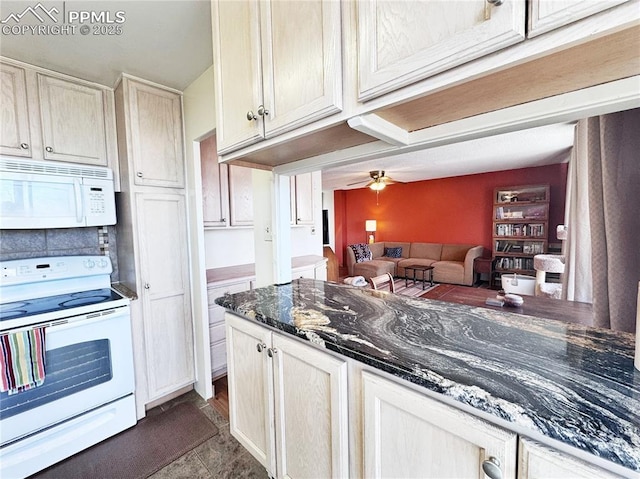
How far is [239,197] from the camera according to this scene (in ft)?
8.95

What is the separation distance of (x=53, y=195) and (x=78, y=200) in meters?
0.12

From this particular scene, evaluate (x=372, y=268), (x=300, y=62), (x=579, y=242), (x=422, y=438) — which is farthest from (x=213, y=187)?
(x=372, y=268)

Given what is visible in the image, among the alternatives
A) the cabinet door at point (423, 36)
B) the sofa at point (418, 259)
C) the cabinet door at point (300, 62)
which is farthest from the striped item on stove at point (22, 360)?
the sofa at point (418, 259)

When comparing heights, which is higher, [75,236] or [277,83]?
[277,83]

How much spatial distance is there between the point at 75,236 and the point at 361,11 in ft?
7.73

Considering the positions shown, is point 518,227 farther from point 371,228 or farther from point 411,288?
point 371,228

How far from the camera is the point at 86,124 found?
1.90 meters

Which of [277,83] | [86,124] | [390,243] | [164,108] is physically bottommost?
[390,243]

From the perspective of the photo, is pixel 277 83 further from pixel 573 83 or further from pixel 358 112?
pixel 573 83

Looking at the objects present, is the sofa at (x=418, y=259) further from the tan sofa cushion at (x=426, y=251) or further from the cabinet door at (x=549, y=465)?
the cabinet door at (x=549, y=465)

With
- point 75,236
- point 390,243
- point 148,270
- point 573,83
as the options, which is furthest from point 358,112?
point 390,243

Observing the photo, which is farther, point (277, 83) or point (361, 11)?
point (277, 83)

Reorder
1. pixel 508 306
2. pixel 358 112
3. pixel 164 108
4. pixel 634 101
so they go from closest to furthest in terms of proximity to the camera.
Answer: pixel 634 101
pixel 358 112
pixel 508 306
pixel 164 108

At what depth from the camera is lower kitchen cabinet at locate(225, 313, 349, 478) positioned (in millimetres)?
892
